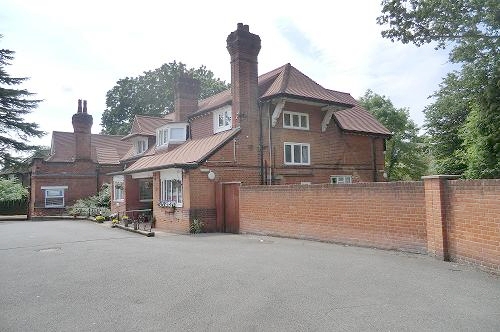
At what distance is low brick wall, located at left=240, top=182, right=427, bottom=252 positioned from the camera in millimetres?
10048

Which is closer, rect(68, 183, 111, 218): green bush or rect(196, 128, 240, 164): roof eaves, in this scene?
rect(196, 128, 240, 164): roof eaves

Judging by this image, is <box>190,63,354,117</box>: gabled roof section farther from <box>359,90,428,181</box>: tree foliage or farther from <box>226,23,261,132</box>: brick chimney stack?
<box>359,90,428,181</box>: tree foliage

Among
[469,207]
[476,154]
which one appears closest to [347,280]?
[469,207]

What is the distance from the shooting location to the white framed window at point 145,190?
991 inches

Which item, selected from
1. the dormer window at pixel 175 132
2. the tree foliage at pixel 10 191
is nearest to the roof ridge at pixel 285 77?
the dormer window at pixel 175 132

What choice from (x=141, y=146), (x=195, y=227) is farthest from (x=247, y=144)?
(x=141, y=146)

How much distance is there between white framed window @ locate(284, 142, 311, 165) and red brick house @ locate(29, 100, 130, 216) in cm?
1763

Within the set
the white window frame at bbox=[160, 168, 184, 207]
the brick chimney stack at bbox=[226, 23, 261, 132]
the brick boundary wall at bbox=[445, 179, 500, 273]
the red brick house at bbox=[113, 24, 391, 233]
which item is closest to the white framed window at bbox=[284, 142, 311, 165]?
the red brick house at bbox=[113, 24, 391, 233]

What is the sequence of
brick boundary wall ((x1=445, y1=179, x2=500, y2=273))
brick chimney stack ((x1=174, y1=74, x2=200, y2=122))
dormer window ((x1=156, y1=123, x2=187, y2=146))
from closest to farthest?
brick boundary wall ((x1=445, y1=179, x2=500, y2=273))
dormer window ((x1=156, y1=123, x2=187, y2=146))
brick chimney stack ((x1=174, y1=74, x2=200, y2=122))

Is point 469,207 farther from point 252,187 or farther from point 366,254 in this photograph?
point 252,187

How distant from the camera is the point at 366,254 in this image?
1009 cm

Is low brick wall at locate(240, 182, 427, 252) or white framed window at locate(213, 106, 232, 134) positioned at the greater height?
white framed window at locate(213, 106, 232, 134)

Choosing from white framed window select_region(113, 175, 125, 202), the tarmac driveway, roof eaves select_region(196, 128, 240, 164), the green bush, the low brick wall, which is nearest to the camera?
the tarmac driveway

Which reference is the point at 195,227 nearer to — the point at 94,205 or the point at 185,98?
the point at 185,98
